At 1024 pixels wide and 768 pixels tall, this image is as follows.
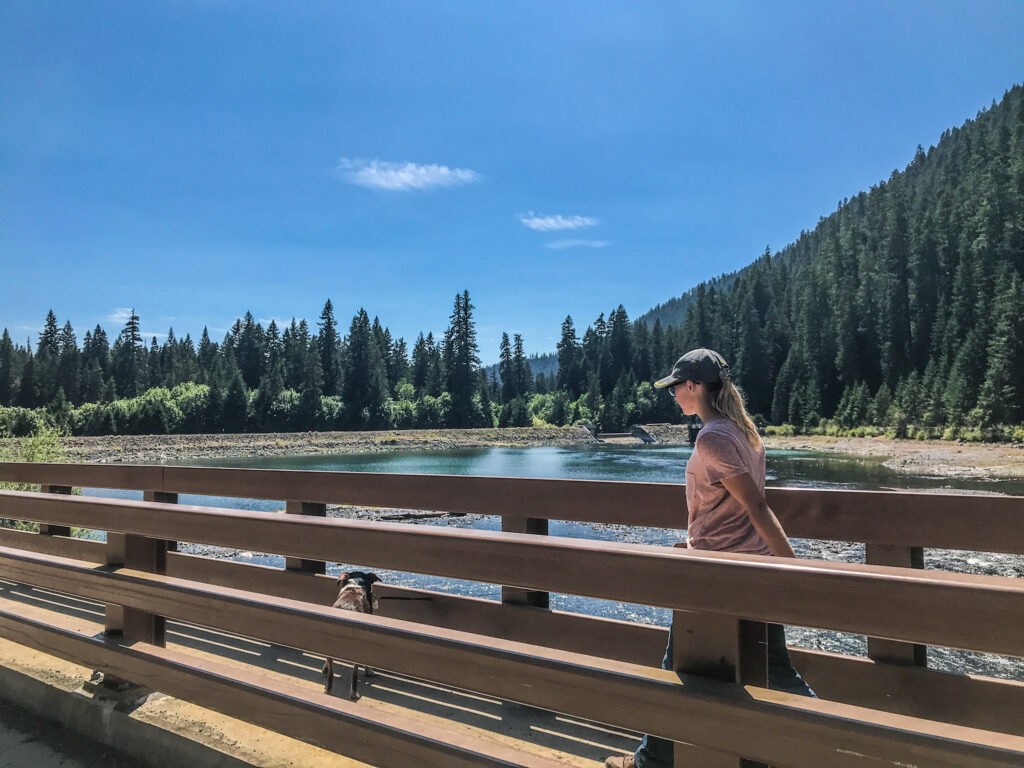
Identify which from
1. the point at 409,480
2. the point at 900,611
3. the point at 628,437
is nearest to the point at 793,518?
the point at 900,611

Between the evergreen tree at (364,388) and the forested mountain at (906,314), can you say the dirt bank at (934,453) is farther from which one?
the evergreen tree at (364,388)

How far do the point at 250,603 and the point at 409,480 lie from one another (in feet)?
6.27

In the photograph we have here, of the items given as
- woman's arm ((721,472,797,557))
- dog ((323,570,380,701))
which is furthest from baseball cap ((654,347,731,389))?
dog ((323,570,380,701))

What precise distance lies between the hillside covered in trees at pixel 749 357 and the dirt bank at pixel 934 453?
5497mm

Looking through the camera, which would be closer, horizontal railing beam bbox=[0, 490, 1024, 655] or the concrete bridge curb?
horizontal railing beam bbox=[0, 490, 1024, 655]

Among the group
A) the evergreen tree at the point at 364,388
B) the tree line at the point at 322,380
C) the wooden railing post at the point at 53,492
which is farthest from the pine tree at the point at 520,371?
the wooden railing post at the point at 53,492

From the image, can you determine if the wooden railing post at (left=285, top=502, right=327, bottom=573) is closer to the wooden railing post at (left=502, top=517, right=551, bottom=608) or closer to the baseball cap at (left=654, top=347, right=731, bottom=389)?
the wooden railing post at (left=502, top=517, right=551, bottom=608)

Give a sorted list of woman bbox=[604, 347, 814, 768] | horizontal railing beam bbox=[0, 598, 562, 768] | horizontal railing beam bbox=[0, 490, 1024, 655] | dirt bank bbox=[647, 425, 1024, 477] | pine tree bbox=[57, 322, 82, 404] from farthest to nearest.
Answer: pine tree bbox=[57, 322, 82, 404] < dirt bank bbox=[647, 425, 1024, 477] < woman bbox=[604, 347, 814, 768] < horizontal railing beam bbox=[0, 598, 562, 768] < horizontal railing beam bbox=[0, 490, 1024, 655]

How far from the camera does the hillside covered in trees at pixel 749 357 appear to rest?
92188 mm

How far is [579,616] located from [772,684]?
132cm

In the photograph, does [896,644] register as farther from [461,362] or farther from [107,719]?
[461,362]

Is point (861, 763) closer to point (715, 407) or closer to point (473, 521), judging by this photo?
point (715, 407)

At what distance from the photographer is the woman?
2.46m

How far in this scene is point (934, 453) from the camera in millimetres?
57938
